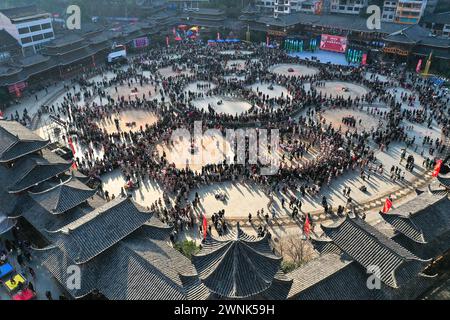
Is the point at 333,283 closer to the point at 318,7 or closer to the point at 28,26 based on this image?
the point at 28,26

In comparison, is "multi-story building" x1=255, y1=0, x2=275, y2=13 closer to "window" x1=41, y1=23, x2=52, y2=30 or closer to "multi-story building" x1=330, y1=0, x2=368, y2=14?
"multi-story building" x1=330, y1=0, x2=368, y2=14

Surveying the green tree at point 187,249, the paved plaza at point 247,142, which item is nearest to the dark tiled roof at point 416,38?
the paved plaza at point 247,142

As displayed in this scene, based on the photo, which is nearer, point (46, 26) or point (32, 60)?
point (32, 60)

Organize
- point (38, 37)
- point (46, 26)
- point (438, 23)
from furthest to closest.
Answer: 1. point (438, 23)
2. point (46, 26)
3. point (38, 37)

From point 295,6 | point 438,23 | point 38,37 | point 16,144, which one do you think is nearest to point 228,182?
point 16,144

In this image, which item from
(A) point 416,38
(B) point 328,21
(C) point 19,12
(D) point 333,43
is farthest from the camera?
(B) point 328,21
